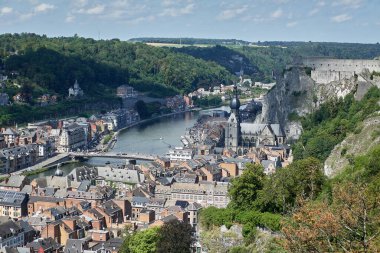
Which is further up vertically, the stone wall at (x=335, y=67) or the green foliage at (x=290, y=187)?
the stone wall at (x=335, y=67)

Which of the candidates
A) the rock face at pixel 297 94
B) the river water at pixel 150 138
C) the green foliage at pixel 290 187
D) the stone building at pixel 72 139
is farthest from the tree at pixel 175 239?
the stone building at pixel 72 139

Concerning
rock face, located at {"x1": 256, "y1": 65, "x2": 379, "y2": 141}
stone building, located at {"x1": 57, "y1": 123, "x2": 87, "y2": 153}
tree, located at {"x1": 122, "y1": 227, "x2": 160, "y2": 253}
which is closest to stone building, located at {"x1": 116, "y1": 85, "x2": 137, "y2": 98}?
stone building, located at {"x1": 57, "y1": 123, "x2": 87, "y2": 153}

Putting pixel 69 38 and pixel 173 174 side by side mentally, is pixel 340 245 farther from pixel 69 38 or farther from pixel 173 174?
pixel 69 38

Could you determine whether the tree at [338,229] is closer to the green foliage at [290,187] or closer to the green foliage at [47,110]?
the green foliage at [290,187]

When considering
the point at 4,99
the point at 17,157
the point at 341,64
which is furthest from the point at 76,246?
the point at 4,99

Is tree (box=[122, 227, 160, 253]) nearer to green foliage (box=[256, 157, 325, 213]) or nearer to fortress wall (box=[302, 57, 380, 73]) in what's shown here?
green foliage (box=[256, 157, 325, 213])

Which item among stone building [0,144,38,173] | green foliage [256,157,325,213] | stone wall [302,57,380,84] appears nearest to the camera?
green foliage [256,157,325,213]

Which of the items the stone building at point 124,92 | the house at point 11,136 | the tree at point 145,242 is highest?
the stone building at point 124,92

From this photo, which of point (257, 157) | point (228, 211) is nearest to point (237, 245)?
point (228, 211)
